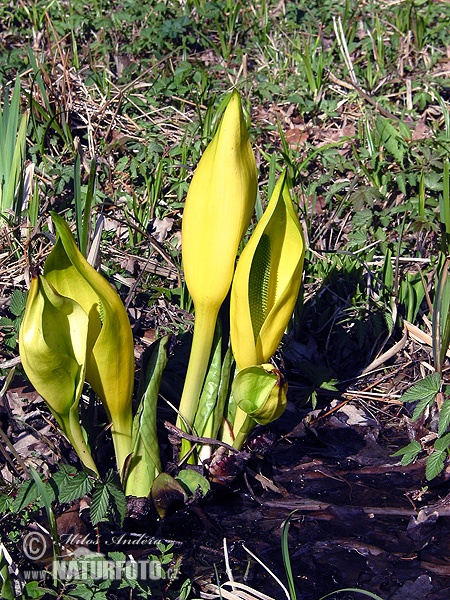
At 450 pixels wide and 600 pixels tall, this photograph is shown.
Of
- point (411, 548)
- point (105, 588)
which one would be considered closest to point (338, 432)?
point (411, 548)

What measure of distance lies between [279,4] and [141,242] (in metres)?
2.25

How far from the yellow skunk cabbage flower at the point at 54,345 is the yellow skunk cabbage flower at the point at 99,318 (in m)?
0.05

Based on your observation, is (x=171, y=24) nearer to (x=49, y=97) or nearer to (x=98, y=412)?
(x=49, y=97)

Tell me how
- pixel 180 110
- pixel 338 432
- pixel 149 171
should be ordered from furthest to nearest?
pixel 180 110 < pixel 149 171 < pixel 338 432

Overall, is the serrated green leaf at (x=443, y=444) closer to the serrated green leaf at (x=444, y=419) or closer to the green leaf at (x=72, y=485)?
the serrated green leaf at (x=444, y=419)

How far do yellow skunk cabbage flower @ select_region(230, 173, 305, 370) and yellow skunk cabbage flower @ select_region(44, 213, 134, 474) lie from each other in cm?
29

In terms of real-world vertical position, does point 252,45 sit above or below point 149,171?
above

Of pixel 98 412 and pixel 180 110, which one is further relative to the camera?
pixel 180 110

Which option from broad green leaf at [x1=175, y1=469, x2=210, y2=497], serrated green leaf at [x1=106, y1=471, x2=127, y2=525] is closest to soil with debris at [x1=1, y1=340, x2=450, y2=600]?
broad green leaf at [x1=175, y1=469, x2=210, y2=497]

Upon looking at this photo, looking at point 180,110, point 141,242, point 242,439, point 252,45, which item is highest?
point 252,45

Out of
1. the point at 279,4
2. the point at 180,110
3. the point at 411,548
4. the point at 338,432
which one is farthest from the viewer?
the point at 279,4

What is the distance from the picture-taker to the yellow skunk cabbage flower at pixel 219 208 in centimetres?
174

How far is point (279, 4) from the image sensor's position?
465 centimetres

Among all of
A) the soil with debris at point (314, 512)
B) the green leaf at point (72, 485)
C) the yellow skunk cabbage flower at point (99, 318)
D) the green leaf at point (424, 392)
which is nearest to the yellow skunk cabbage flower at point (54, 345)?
the yellow skunk cabbage flower at point (99, 318)
